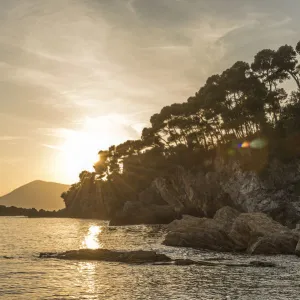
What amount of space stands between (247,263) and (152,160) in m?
68.8

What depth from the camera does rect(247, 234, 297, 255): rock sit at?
134ft

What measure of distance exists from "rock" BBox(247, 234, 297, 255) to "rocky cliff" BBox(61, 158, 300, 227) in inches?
1007

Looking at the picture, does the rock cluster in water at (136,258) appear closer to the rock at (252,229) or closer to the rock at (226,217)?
the rock at (252,229)

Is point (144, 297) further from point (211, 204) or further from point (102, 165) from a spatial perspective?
point (102, 165)

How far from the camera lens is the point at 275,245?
134 ft

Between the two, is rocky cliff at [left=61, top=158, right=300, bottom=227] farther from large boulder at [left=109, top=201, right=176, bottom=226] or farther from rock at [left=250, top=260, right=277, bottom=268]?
rock at [left=250, top=260, right=277, bottom=268]

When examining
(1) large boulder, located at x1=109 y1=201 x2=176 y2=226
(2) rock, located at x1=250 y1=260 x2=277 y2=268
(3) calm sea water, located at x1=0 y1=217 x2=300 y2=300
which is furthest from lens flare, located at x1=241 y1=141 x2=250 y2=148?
(2) rock, located at x1=250 y1=260 x2=277 y2=268

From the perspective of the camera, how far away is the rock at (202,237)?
45.1 m

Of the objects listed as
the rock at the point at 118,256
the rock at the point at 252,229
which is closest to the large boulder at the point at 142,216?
the rock at the point at 252,229

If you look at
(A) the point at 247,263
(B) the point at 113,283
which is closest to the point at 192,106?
(A) the point at 247,263

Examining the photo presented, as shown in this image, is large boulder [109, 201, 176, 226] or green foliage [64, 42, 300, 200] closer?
green foliage [64, 42, 300, 200]

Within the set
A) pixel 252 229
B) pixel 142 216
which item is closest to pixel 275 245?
pixel 252 229

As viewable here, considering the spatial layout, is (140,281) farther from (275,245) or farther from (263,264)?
(275,245)

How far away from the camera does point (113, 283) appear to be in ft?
86.7
